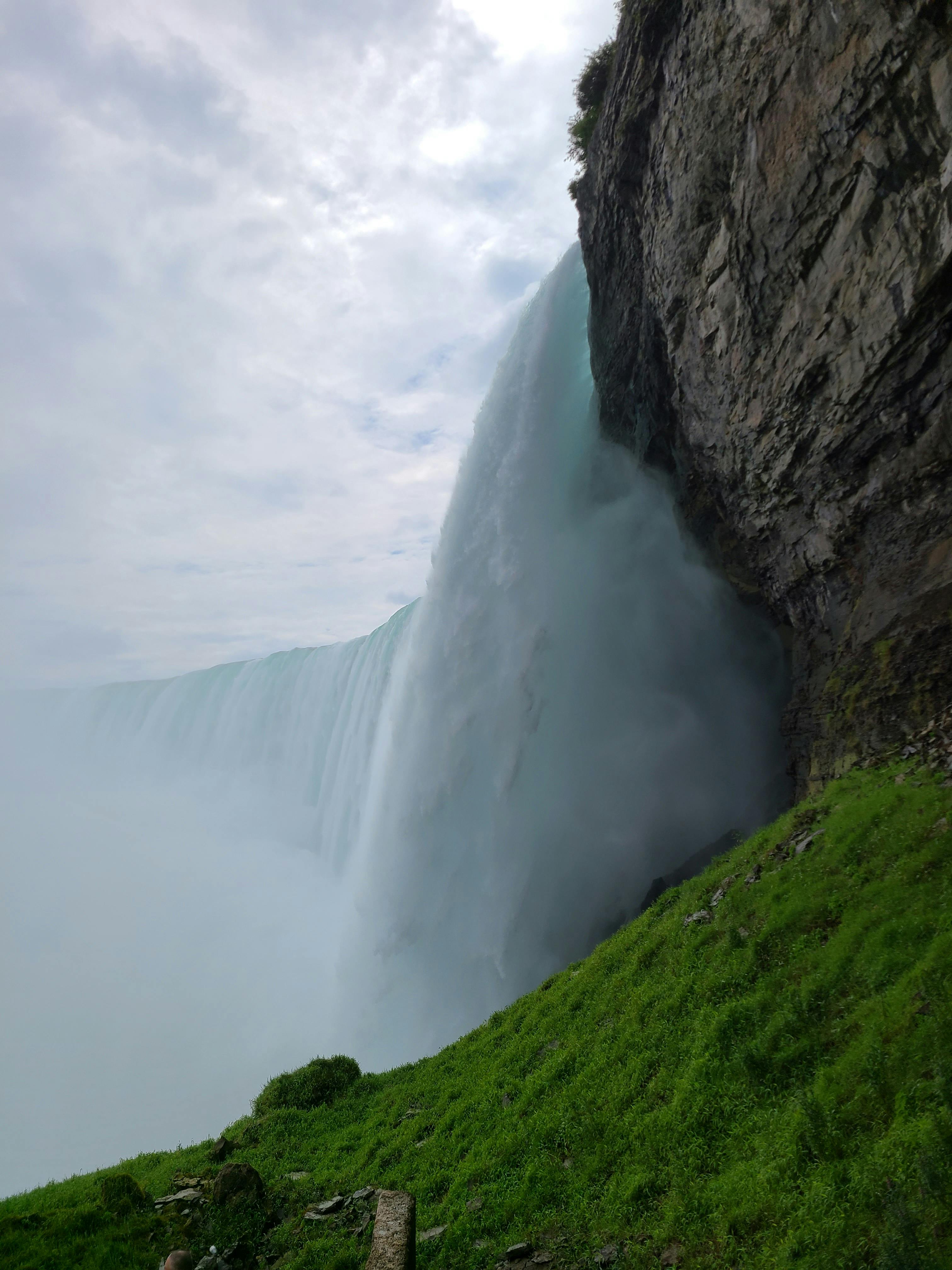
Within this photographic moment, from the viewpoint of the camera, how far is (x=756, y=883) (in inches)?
306

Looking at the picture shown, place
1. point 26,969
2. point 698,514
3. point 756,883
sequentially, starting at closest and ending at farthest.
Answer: point 756,883
point 698,514
point 26,969

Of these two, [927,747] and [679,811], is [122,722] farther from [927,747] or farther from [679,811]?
[927,747]

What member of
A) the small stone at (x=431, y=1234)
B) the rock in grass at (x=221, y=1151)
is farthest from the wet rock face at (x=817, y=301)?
the rock in grass at (x=221, y=1151)

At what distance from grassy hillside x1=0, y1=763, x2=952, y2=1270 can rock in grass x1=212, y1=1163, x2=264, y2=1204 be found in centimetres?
18

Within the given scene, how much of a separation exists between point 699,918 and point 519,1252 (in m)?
4.15

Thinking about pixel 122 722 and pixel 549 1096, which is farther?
pixel 122 722

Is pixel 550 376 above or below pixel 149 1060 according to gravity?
above

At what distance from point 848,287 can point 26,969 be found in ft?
131

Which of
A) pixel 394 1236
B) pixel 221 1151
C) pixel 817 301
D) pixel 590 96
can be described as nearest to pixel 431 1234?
pixel 394 1236

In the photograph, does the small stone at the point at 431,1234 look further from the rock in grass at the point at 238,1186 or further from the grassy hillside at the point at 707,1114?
the rock in grass at the point at 238,1186

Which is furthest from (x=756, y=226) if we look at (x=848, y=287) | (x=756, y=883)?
(x=756, y=883)

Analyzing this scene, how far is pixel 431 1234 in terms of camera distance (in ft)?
19.4

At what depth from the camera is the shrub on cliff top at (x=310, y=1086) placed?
36.1ft

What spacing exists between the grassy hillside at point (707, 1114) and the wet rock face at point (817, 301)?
3.56 m
